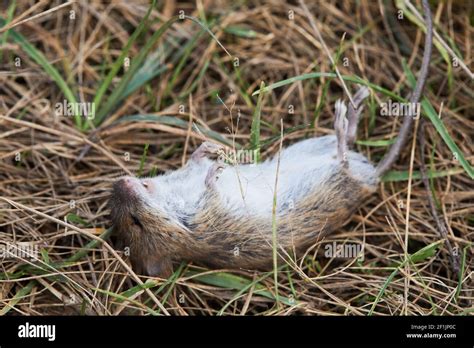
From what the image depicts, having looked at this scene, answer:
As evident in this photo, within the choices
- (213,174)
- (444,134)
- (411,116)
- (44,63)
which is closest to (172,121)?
(213,174)

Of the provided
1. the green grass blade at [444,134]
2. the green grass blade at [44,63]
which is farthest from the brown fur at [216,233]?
the green grass blade at [44,63]

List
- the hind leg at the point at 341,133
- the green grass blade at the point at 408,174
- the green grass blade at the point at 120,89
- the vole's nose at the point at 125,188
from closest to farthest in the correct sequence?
the vole's nose at the point at 125,188, the hind leg at the point at 341,133, the green grass blade at the point at 408,174, the green grass blade at the point at 120,89

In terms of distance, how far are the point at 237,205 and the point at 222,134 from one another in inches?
34.0

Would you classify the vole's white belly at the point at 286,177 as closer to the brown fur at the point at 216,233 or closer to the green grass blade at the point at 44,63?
the brown fur at the point at 216,233

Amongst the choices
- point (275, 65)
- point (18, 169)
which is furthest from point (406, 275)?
point (18, 169)

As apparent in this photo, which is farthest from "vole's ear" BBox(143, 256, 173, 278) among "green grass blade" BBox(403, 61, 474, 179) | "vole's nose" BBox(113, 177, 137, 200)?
"green grass blade" BBox(403, 61, 474, 179)

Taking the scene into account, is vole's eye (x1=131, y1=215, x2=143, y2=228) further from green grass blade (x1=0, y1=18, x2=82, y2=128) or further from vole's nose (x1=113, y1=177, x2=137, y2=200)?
green grass blade (x1=0, y1=18, x2=82, y2=128)

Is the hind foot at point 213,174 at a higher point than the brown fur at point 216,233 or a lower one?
higher

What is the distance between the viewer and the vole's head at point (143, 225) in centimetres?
446

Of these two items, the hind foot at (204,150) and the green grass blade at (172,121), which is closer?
the hind foot at (204,150)

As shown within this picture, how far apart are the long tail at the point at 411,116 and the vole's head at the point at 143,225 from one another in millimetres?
1680

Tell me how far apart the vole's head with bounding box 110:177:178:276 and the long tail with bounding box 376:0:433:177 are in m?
1.68

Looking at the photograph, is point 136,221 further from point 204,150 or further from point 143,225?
point 204,150
